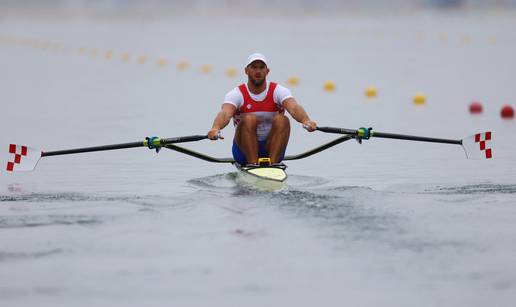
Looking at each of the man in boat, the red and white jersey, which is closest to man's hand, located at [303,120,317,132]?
the man in boat

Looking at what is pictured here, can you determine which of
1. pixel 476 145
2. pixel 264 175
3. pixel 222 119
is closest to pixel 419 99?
pixel 476 145

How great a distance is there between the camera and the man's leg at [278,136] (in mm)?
13312

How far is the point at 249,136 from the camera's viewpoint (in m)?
13.3

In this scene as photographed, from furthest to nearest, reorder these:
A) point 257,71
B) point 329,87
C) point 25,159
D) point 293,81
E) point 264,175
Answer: point 293,81, point 329,87, point 25,159, point 257,71, point 264,175

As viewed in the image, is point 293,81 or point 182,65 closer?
point 293,81

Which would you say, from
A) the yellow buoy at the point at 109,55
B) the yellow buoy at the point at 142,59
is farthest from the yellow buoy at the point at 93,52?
the yellow buoy at the point at 142,59

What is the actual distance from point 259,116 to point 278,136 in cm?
45

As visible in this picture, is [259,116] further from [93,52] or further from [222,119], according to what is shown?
[93,52]

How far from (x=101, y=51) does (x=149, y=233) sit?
113 feet

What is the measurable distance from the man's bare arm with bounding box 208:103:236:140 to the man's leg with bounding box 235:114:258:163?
6.8 inches

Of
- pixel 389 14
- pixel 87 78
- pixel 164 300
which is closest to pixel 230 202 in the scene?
pixel 164 300

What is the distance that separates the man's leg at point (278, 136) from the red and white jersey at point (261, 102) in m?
0.20

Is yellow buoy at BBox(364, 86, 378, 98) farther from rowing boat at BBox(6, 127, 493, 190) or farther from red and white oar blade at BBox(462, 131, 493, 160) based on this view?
red and white oar blade at BBox(462, 131, 493, 160)

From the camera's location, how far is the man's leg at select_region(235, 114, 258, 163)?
13305 mm
